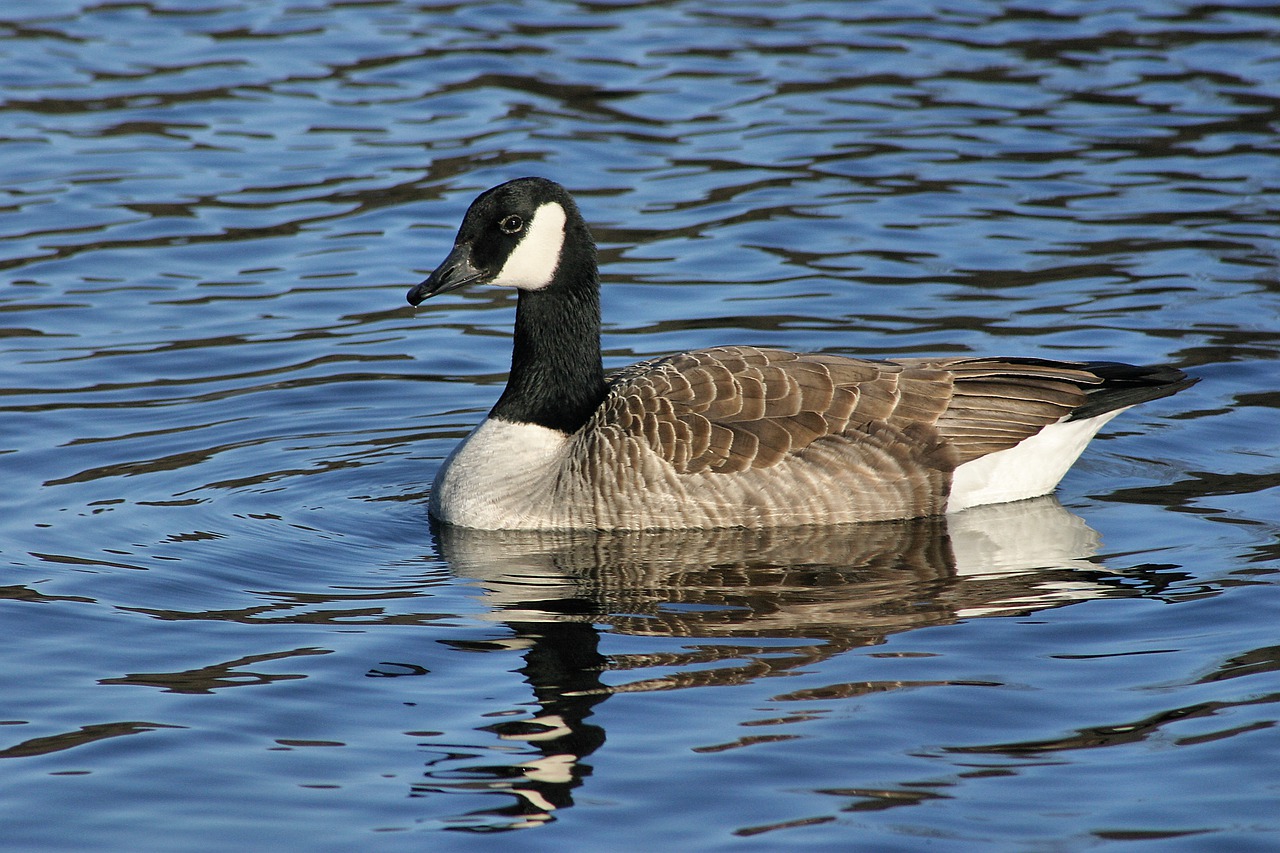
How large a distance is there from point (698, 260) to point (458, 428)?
4006 mm

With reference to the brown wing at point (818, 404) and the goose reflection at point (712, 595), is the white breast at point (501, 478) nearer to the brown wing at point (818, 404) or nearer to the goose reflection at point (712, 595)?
the goose reflection at point (712, 595)

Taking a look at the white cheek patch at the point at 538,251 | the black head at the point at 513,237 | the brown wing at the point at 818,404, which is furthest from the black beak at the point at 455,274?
the brown wing at the point at 818,404

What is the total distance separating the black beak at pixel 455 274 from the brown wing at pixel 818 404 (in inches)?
45.0

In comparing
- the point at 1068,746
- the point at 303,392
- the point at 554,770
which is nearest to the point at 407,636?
the point at 554,770

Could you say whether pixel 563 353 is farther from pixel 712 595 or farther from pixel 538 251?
pixel 712 595

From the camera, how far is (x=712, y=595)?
9195mm

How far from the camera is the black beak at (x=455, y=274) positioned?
1062cm

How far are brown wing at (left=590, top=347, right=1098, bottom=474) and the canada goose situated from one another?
0.03ft

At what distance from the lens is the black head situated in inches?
417

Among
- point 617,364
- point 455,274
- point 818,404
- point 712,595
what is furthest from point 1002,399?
point 617,364

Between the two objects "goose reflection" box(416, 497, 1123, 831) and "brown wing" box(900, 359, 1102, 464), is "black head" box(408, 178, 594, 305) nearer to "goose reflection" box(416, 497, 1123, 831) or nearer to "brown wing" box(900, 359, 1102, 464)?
"goose reflection" box(416, 497, 1123, 831)

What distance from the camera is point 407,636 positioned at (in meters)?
8.60

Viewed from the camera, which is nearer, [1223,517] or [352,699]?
[352,699]

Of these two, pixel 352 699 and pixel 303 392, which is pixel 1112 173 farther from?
pixel 352 699
